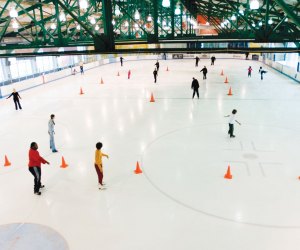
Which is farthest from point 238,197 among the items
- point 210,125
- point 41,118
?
point 41,118

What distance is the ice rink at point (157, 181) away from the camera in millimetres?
5770

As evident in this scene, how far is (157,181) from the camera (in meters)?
7.93

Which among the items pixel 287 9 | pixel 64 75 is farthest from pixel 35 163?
pixel 64 75

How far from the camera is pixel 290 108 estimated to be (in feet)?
50.2

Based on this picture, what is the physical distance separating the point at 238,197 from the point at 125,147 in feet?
15.5

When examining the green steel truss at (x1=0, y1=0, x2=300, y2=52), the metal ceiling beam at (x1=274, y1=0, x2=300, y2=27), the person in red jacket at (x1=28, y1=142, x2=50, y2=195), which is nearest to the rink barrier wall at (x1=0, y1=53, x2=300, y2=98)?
the green steel truss at (x1=0, y1=0, x2=300, y2=52)

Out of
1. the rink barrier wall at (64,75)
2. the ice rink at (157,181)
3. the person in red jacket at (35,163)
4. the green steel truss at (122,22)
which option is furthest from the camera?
the rink barrier wall at (64,75)

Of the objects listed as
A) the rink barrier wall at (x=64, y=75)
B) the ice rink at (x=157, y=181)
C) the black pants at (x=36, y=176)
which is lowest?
the ice rink at (x=157, y=181)

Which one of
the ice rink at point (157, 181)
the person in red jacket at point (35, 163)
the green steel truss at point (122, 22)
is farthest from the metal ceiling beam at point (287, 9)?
the person in red jacket at point (35, 163)

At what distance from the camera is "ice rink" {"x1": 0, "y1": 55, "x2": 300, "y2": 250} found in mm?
5770

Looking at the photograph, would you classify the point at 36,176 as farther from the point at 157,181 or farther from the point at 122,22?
the point at 122,22

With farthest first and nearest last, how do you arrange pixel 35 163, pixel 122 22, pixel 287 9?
pixel 122 22 < pixel 35 163 < pixel 287 9

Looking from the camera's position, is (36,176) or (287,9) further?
(36,176)

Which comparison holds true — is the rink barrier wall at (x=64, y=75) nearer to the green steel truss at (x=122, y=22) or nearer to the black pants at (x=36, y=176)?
the green steel truss at (x=122, y=22)
